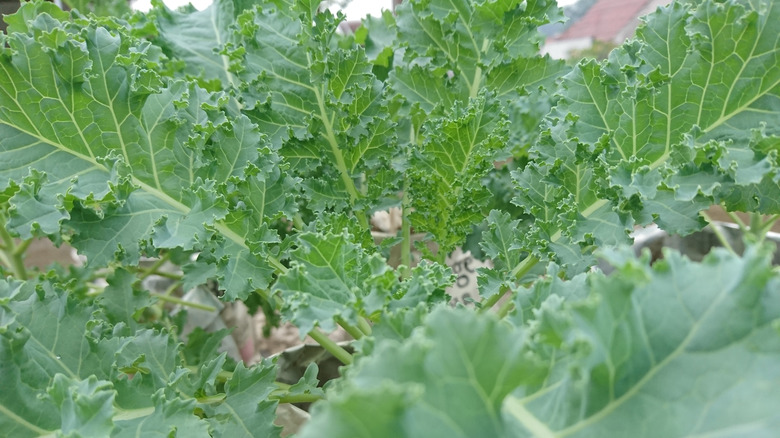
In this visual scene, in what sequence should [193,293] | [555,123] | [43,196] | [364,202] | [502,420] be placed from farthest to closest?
1. [193,293]
2. [364,202]
3. [555,123]
4. [43,196]
5. [502,420]

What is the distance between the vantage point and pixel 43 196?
0.73m

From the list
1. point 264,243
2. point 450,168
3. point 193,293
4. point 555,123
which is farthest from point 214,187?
point 193,293

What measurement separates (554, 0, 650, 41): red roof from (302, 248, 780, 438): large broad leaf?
1.35 metres

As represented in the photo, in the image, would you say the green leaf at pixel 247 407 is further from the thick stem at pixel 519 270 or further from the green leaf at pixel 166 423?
the thick stem at pixel 519 270

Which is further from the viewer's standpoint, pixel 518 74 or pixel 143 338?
pixel 518 74

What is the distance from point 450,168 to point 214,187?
0.35m

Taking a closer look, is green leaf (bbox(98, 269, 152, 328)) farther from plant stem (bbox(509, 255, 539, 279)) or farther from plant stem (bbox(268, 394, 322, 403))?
plant stem (bbox(509, 255, 539, 279))

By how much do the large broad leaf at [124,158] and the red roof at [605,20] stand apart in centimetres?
123

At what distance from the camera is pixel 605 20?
1.72m

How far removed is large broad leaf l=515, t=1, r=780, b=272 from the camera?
2.33ft

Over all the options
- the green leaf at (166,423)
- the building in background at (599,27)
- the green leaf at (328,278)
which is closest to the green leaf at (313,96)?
the green leaf at (328,278)

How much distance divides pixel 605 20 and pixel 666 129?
1.06 meters

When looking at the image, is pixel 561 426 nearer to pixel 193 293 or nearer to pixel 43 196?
pixel 43 196

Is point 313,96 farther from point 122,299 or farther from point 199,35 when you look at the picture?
point 122,299
